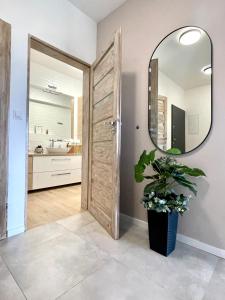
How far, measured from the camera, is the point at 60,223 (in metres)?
2.03

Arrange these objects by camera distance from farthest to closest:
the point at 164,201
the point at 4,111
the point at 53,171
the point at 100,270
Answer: the point at 53,171 < the point at 4,111 < the point at 164,201 < the point at 100,270

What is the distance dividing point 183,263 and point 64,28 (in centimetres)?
274

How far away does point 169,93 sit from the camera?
1854 millimetres

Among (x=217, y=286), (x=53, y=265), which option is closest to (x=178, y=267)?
(x=217, y=286)

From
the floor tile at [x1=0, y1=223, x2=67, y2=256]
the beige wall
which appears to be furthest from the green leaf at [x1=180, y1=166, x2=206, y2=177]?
the floor tile at [x1=0, y1=223, x2=67, y2=256]

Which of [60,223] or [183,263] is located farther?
[60,223]

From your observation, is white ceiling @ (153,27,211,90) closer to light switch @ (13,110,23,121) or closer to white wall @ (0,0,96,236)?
white wall @ (0,0,96,236)

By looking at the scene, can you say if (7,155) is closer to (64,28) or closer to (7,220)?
(7,220)

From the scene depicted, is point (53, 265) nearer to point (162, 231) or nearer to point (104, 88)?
point (162, 231)

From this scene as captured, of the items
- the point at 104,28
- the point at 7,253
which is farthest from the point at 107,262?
the point at 104,28

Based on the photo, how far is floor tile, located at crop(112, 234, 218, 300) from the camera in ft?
3.66

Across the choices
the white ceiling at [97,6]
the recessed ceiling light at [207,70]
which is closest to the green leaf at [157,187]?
the recessed ceiling light at [207,70]

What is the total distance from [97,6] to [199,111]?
1903 mm

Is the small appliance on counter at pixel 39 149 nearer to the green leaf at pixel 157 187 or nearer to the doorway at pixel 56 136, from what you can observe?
the doorway at pixel 56 136
